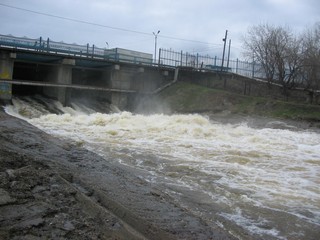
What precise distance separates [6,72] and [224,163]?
56.9 feet

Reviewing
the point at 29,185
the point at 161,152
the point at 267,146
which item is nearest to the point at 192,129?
the point at 267,146

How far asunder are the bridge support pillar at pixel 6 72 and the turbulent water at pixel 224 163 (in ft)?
4.74

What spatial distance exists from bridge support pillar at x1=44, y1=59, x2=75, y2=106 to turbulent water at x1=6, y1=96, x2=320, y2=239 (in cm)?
362

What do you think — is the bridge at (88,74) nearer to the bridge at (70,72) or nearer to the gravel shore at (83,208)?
the bridge at (70,72)

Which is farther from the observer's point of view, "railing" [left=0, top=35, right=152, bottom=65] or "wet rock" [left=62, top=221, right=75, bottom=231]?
"railing" [left=0, top=35, right=152, bottom=65]

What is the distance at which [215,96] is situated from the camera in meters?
26.3

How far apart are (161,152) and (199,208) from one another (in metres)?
5.97

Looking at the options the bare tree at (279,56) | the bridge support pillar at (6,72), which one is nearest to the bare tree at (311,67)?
the bare tree at (279,56)

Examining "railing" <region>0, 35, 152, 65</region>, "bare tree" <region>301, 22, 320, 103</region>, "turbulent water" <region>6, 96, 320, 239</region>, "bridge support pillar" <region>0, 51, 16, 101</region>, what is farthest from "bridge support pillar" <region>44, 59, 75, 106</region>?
"bare tree" <region>301, 22, 320, 103</region>

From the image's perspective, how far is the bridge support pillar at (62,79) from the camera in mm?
25641

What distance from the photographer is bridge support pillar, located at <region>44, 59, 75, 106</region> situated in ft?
84.1

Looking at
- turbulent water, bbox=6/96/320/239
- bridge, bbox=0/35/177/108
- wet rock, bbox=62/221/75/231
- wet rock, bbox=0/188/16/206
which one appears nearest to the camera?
wet rock, bbox=62/221/75/231

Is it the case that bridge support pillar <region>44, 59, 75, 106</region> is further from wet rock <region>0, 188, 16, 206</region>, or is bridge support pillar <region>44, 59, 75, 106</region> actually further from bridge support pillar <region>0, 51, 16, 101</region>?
wet rock <region>0, 188, 16, 206</region>

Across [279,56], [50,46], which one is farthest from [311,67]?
[50,46]
